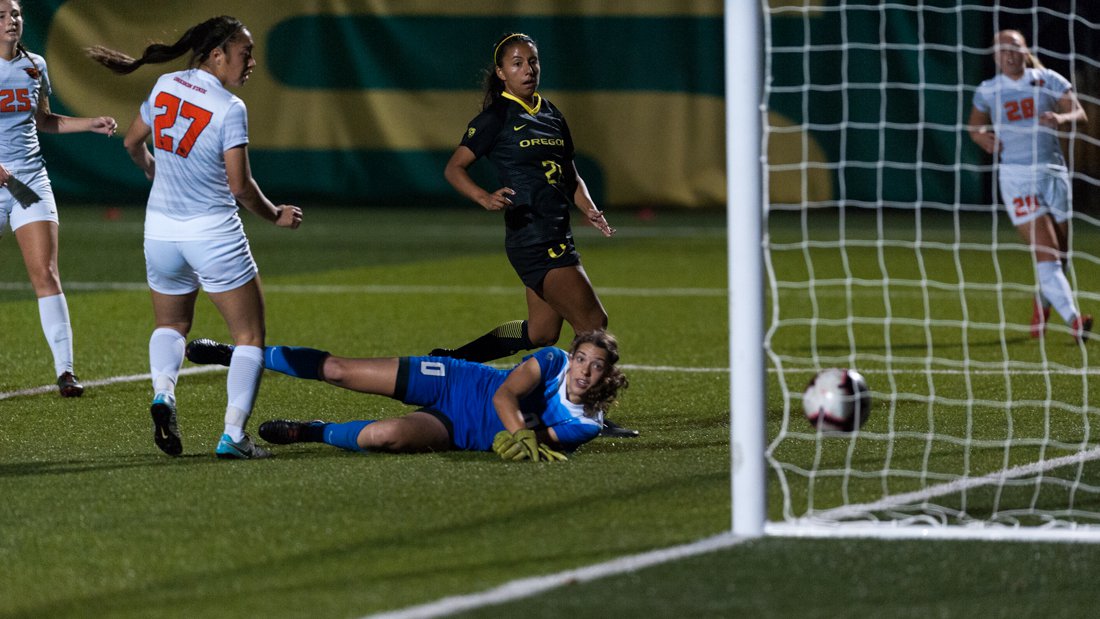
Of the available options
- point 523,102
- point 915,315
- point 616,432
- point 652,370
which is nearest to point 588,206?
point 523,102

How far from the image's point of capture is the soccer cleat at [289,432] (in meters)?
7.02

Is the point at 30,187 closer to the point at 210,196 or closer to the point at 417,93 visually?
the point at 210,196

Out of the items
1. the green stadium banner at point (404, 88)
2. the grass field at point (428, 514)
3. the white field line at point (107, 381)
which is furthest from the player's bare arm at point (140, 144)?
the green stadium banner at point (404, 88)

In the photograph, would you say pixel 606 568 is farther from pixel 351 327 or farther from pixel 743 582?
pixel 351 327

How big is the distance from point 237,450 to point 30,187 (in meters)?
2.84

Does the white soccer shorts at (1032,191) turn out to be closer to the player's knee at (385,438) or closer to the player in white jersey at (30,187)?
the player's knee at (385,438)

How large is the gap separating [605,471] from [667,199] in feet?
53.8

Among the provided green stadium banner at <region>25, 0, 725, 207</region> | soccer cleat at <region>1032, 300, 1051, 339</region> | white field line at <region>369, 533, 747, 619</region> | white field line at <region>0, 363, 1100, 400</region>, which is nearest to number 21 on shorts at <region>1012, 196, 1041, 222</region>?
soccer cleat at <region>1032, 300, 1051, 339</region>

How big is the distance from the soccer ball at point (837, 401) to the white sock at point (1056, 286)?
16.3ft

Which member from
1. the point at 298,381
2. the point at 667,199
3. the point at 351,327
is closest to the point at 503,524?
the point at 298,381

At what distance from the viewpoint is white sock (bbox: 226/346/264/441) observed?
6.75 meters

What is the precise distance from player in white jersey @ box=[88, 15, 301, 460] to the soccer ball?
2.20 metres

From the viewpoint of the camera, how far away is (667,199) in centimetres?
2272

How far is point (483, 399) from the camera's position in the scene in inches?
274
